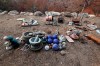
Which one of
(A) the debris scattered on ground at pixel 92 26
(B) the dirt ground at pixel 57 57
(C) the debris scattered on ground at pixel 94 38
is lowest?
(B) the dirt ground at pixel 57 57

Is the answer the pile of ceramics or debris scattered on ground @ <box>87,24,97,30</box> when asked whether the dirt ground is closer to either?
the pile of ceramics

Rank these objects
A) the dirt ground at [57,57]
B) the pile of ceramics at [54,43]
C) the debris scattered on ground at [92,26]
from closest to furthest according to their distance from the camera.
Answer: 1. the dirt ground at [57,57]
2. the pile of ceramics at [54,43]
3. the debris scattered on ground at [92,26]

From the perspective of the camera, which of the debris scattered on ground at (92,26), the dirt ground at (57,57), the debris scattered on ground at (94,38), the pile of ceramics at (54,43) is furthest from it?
the debris scattered on ground at (92,26)

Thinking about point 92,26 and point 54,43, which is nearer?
point 54,43

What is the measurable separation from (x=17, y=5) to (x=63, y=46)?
3393 millimetres

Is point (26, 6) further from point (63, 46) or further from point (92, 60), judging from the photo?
point (92, 60)

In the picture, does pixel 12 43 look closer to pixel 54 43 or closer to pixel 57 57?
pixel 54 43

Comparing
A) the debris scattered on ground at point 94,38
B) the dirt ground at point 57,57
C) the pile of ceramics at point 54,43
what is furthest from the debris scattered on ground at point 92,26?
the pile of ceramics at point 54,43

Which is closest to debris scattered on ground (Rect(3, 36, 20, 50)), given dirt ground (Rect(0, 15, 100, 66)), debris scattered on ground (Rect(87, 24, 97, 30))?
dirt ground (Rect(0, 15, 100, 66))

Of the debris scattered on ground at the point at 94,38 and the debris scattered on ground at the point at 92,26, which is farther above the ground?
the debris scattered on ground at the point at 92,26

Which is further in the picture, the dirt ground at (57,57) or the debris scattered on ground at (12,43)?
the debris scattered on ground at (12,43)

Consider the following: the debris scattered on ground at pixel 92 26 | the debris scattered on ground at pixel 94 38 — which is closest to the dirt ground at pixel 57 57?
the debris scattered on ground at pixel 94 38

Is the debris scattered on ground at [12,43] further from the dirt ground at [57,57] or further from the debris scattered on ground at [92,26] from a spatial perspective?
the debris scattered on ground at [92,26]

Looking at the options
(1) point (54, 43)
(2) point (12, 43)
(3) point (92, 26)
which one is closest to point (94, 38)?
(3) point (92, 26)
